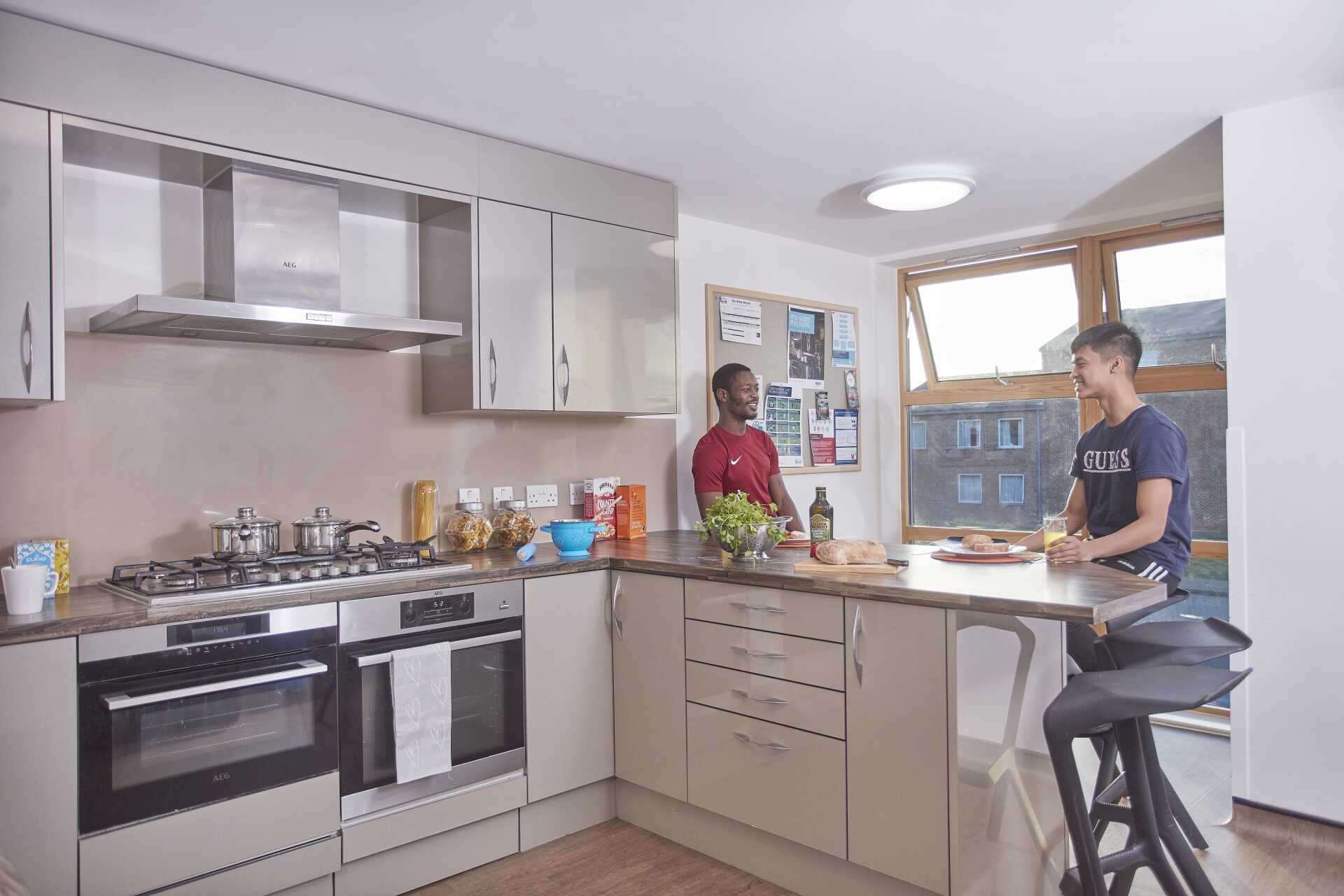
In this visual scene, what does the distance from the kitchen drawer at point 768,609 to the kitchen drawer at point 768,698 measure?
0.50ft

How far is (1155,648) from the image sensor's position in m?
1.94

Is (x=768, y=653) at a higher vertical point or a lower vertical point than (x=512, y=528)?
lower

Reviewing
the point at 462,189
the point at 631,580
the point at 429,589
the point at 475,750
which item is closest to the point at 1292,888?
the point at 631,580

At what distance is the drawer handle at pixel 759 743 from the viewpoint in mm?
2518

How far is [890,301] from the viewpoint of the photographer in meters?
5.40

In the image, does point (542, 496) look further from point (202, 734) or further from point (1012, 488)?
point (1012, 488)

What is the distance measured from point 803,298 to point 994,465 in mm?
1477

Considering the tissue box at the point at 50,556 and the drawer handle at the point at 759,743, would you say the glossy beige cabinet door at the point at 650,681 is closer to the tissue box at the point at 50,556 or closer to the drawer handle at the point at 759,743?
the drawer handle at the point at 759,743

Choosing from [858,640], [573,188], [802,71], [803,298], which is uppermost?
[802,71]

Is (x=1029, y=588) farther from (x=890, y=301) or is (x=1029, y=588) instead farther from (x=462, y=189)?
(x=890, y=301)

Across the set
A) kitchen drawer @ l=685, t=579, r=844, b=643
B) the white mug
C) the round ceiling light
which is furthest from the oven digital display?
the round ceiling light

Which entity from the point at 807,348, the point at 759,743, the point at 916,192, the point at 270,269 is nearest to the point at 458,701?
the point at 759,743

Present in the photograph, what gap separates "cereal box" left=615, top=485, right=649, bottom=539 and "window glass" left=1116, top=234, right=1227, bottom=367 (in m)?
2.64

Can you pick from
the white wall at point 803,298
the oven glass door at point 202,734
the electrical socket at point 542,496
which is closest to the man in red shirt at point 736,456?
the white wall at point 803,298
